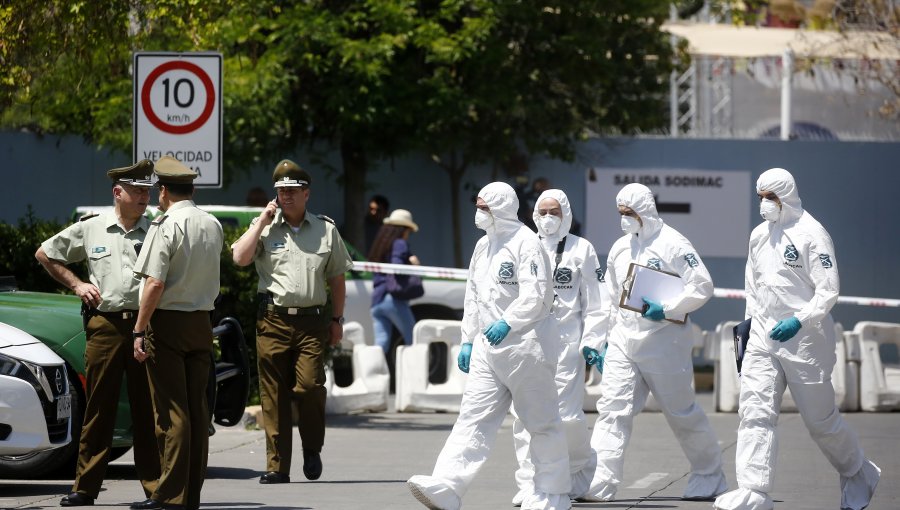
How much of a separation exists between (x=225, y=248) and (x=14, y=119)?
7038mm

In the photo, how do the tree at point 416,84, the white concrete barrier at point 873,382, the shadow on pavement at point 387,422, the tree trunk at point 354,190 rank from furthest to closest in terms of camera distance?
1. the tree trunk at point 354,190
2. the tree at point 416,84
3. the white concrete barrier at point 873,382
4. the shadow on pavement at point 387,422

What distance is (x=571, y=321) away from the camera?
938 centimetres

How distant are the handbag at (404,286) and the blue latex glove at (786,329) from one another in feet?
24.9

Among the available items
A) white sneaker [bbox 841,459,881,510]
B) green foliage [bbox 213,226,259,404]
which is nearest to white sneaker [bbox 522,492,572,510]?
white sneaker [bbox 841,459,881,510]

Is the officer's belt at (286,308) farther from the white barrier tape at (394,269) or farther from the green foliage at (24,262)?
the white barrier tape at (394,269)

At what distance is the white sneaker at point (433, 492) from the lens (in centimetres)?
797

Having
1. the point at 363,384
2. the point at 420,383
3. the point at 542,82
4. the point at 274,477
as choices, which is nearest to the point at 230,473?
the point at 274,477

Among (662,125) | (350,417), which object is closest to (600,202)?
(662,125)

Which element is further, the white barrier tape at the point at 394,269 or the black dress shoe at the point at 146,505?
the white barrier tape at the point at 394,269

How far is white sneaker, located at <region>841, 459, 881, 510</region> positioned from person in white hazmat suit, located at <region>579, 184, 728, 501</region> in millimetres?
826

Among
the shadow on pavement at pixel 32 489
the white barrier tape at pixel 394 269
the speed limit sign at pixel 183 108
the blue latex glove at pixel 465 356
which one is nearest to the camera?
the blue latex glove at pixel 465 356

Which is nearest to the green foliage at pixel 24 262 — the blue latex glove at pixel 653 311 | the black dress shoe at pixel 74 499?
the black dress shoe at pixel 74 499

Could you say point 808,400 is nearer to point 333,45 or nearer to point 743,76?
point 333,45

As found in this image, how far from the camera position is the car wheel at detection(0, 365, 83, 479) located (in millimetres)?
9422
